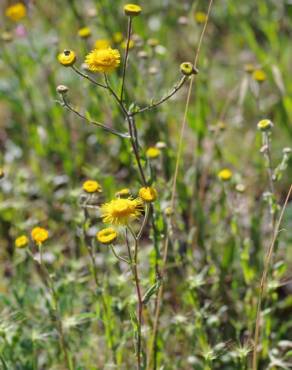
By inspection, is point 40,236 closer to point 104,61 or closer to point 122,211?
point 122,211

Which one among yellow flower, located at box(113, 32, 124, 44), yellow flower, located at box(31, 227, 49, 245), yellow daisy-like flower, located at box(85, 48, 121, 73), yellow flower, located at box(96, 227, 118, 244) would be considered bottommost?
yellow flower, located at box(31, 227, 49, 245)

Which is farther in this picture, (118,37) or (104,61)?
(118,37)

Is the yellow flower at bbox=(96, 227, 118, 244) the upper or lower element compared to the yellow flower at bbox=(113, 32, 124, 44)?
lower

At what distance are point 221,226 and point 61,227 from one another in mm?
739

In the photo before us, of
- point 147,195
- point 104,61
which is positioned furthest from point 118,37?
point 147,195

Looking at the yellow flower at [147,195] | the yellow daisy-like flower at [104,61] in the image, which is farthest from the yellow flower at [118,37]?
the yellow flower at [147,195]

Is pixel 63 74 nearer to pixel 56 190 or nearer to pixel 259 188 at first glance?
pixel 56 190

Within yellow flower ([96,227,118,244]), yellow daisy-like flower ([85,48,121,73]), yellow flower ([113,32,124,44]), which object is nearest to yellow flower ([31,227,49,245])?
yellow flower ([96,227,118,244])

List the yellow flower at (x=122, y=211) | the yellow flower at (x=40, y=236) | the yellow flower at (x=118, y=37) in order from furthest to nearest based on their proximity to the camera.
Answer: the yellow flower at (x=118, y=37) < the yellow flower at (x=40, y=236) < the yellow flower at (x=122, y=211)

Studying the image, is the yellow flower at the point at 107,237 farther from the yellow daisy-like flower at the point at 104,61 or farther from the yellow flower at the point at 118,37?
the yellow flower at the point at 118,37

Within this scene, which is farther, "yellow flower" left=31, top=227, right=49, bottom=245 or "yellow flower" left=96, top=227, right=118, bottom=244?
"yellow flower" left=31, top=227, right=49, bottom=245

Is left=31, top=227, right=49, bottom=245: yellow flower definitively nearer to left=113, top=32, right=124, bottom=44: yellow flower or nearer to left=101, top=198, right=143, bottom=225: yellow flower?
left=101, top=198, right=143, bottom=225: yellow flower

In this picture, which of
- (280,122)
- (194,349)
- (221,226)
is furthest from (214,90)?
(194,349)

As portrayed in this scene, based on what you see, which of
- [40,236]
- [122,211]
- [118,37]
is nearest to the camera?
[122,211]
